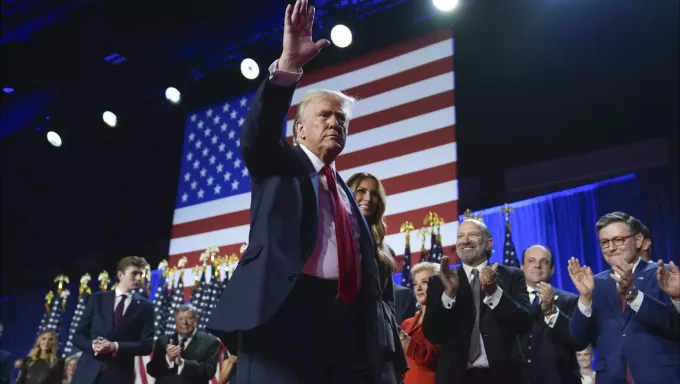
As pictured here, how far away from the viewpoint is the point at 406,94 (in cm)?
707

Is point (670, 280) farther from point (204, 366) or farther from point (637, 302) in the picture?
point (204, 366)

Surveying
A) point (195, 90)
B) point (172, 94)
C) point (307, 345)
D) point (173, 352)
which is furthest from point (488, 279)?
point (195, 90)

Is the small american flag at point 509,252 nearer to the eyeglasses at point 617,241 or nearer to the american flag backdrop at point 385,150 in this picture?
the american flag backdrop at point 385,150

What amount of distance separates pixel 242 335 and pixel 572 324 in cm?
227

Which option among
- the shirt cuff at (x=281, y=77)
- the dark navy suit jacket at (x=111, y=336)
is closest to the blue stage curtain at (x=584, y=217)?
the dark navy suit jacket at (x=111, y=336)

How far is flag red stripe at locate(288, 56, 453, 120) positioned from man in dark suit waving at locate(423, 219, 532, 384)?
167 inches

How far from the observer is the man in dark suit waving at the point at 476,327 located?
2.83 m

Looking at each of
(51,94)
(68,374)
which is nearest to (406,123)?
(68,374)

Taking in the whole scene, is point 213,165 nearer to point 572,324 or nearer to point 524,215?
point 524,215

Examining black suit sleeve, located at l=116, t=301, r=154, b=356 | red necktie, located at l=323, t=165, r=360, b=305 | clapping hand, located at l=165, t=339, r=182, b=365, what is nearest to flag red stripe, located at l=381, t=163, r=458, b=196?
clapping hand, located at l=165, t=339, r=182, b=365

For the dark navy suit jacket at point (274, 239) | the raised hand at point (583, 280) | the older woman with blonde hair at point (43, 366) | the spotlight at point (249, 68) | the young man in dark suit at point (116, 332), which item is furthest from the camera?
the spotlight at point (249, 68)

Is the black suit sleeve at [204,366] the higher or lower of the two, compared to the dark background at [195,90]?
lower

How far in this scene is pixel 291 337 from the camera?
142cm

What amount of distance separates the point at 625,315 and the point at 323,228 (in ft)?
6.93
